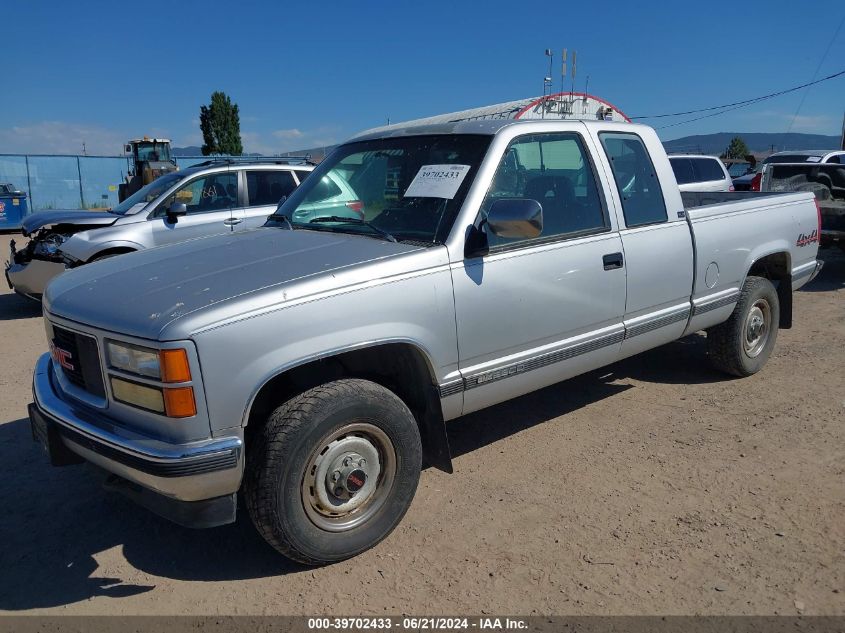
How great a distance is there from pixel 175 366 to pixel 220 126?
4719cm

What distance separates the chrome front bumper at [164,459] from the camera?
2.54m

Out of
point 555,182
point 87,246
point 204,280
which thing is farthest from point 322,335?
point 87,246

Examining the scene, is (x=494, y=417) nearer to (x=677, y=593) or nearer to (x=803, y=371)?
(x=677, y=593)

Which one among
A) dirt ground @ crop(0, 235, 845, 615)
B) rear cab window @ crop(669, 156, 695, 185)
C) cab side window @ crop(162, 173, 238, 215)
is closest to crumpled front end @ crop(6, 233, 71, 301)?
cab side window @ crop(162, 173, 238, 215)

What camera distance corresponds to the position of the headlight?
8.20 feet

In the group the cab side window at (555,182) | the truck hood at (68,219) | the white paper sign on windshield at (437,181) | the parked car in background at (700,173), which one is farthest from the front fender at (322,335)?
the parked car in background at (700,173)

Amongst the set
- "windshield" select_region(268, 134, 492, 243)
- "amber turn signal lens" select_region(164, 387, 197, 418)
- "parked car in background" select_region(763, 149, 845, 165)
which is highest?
"parked car in background" select_region(763, 149, 845, 165)

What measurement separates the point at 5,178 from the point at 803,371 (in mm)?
31305

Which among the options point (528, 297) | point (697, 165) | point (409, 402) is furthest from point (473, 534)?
point (697, 165)

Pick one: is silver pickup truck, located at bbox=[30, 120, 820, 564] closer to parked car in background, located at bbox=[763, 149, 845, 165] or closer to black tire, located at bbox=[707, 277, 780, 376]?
black tire, located at bbox=[707, 277, 780, 376]

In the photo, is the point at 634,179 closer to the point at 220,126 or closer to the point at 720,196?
the point at 720,196

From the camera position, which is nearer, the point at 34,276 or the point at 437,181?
the point at 437,181

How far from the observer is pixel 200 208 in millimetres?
8438

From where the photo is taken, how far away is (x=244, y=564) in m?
3.14
